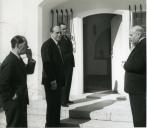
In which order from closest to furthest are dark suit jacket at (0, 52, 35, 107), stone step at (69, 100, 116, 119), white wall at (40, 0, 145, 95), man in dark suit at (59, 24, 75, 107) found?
dark suit jacket at (0, 52, 35, 107) < stone step at (69, 100, 116, 119) < man in dark suit at (59, 24, 75, 107) < white wall at (40, 0, 145, 95)

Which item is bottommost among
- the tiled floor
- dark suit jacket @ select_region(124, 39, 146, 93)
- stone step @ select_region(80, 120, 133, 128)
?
stone step @ select_region(80, 120, 133, 128)

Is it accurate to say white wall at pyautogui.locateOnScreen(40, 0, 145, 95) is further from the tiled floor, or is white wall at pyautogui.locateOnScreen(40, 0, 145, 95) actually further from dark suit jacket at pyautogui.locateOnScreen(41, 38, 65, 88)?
dark suit jacket at pyautogui.locateOnScreen(41, 38, 65, 88)

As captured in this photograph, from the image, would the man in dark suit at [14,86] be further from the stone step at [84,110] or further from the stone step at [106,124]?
the stone step at [84,110]

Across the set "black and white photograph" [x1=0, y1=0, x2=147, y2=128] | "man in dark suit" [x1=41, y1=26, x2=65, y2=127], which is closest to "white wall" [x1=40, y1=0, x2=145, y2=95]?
"black and white photograph" [x1=0, y1=0, x2=147, y2=128]

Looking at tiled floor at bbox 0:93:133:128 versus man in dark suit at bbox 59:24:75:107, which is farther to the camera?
man in dark suit at bbox 59:24:75:107

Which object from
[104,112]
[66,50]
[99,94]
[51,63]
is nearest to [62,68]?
[51,63]

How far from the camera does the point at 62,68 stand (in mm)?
4352

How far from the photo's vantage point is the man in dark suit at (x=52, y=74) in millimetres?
4203

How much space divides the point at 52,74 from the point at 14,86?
803 millimetres

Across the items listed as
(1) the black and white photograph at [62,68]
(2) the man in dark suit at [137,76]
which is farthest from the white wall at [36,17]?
(2) the man in dark suit at [137,76]

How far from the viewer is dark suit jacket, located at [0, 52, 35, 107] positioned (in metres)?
3.39

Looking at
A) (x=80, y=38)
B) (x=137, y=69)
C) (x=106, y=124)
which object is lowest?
(x=106, y=124)

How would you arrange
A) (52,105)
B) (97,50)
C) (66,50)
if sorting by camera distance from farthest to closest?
(97,50), (66,50), (52,105)

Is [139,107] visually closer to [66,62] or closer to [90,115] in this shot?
[90,115]
